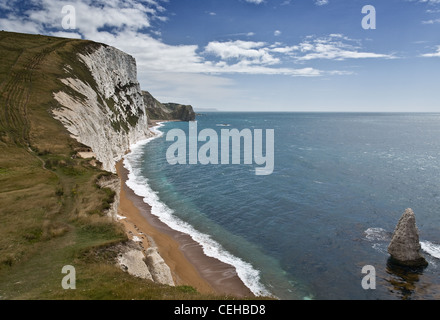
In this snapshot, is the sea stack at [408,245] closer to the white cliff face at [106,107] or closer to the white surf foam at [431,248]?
the white surf foam at [431,248]

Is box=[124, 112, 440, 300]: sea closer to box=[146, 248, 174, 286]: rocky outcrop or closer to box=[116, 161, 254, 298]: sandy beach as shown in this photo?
box=[116, 161, 254, 298]: sandy beach

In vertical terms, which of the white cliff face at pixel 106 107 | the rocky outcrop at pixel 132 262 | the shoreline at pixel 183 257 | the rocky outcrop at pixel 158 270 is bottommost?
the shoreline at pixel 183 257

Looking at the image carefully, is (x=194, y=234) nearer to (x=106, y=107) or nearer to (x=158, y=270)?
(x=158, y=270)

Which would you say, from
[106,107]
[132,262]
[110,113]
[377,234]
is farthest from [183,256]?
[110,113]

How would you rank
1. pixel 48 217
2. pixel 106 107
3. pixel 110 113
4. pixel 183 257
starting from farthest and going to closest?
pixel 110 113 < pixel 106 107 < pixel 183 257 < pixel 48 217

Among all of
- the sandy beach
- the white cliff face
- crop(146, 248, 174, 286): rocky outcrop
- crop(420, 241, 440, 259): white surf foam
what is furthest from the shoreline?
crop(420, 241, 440, 259): white surf foam

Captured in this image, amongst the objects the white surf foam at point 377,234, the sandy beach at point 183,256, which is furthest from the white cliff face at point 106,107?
the white surf foam at point 377,234
